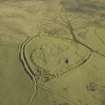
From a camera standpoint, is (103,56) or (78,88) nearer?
(78,88)

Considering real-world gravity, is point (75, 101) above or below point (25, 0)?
below

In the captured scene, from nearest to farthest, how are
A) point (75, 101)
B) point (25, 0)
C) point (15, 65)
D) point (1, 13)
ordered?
1. point (75, 101)
2. point (15, 65)
3. point (1, 13)
4. point (25, 0)

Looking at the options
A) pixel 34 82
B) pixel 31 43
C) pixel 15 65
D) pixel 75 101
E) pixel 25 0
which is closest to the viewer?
pixel 75 101

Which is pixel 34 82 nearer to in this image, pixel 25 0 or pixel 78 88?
pixel 78 88

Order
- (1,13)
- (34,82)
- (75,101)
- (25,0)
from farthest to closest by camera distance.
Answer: (25,0) → (1,13) → (34,82) → (75,101)

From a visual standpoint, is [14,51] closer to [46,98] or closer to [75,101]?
[46,98]

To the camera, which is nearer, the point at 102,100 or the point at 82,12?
the point at 102,100

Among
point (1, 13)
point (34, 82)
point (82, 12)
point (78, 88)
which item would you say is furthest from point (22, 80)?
point (82, 12)

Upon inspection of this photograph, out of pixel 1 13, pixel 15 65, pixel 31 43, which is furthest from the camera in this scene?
pixel 1 13

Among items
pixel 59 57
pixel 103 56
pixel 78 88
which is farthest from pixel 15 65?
pixel 103 56
